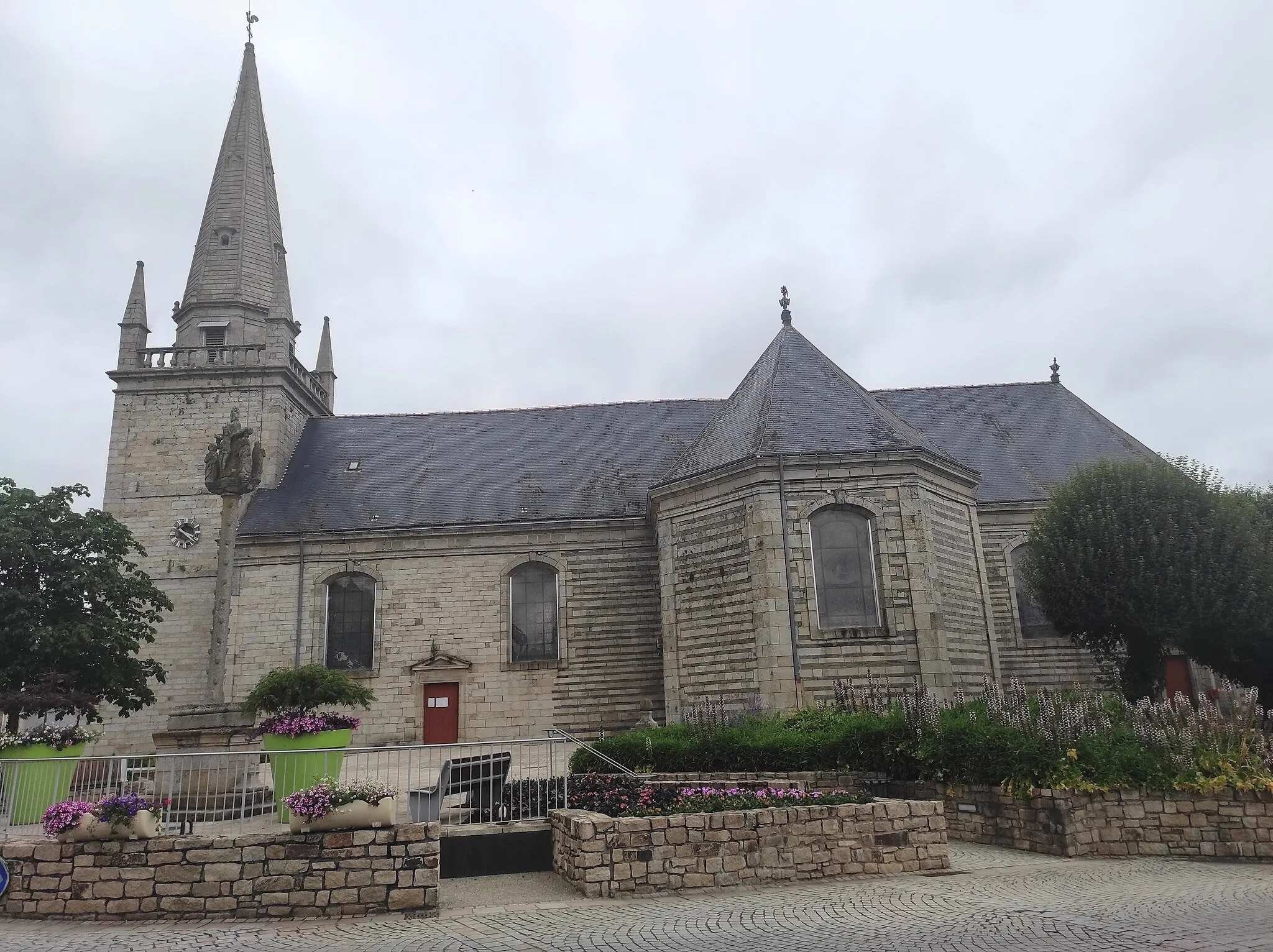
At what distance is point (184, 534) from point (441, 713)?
7.66m

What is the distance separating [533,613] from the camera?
20438 mm

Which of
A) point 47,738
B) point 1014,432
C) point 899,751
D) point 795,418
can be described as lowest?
point 899,751

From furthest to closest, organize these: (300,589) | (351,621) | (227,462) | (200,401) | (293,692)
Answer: (200,401) → (351,621) → (300,589) → (227,462) → (293,692)

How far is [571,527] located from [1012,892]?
14.3 m

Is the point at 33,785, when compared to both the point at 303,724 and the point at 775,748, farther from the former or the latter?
the point at 775,748

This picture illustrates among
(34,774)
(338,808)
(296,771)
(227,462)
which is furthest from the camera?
(227,462)

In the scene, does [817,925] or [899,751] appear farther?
[899,751]

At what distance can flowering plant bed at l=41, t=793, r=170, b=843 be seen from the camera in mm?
6926

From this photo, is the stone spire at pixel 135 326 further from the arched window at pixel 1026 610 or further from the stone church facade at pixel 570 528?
the arched window at pixel 1026 610

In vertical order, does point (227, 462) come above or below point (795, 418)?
below

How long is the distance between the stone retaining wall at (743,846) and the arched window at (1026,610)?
12522 millimetres

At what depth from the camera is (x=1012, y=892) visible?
23.9 feet

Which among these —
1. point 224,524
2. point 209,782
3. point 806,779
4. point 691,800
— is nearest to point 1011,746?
point 806,779

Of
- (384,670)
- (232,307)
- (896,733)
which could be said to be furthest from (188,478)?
(896,733)
